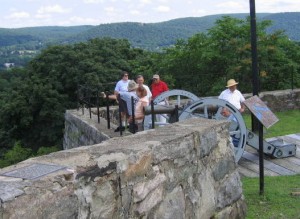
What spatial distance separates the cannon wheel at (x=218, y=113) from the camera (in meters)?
6.48

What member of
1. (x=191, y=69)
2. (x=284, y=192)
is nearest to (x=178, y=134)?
(x=284, y=192)

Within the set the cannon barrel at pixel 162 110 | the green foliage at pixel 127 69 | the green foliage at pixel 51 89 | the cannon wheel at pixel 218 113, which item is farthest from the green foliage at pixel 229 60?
the cannon barrel at pixel 162 110

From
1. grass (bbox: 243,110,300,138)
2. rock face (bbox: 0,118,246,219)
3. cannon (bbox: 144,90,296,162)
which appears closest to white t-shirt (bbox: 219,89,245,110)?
cannon (bbox: 144,90,296,162)

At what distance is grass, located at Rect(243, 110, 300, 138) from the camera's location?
9.41m

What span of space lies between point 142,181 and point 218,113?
348 cm

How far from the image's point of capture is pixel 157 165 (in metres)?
3.51

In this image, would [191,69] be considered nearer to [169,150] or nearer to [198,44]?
[198,44]

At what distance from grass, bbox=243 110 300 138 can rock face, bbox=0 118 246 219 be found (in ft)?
16.1

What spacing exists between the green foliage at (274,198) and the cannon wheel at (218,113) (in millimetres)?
645

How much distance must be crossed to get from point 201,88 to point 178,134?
12.4m

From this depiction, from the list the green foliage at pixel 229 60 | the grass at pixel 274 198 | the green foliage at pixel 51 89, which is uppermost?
the green foliage at pixel 229 60

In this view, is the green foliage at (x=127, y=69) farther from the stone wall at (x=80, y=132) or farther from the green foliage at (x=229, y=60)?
the stone wall at (x=80, y=132)

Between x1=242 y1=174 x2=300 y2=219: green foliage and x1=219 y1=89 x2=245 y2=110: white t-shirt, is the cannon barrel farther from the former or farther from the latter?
x1=219 y1=89 x2=245 y2=110: white t-shirt

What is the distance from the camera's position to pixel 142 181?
3322 millimetres
